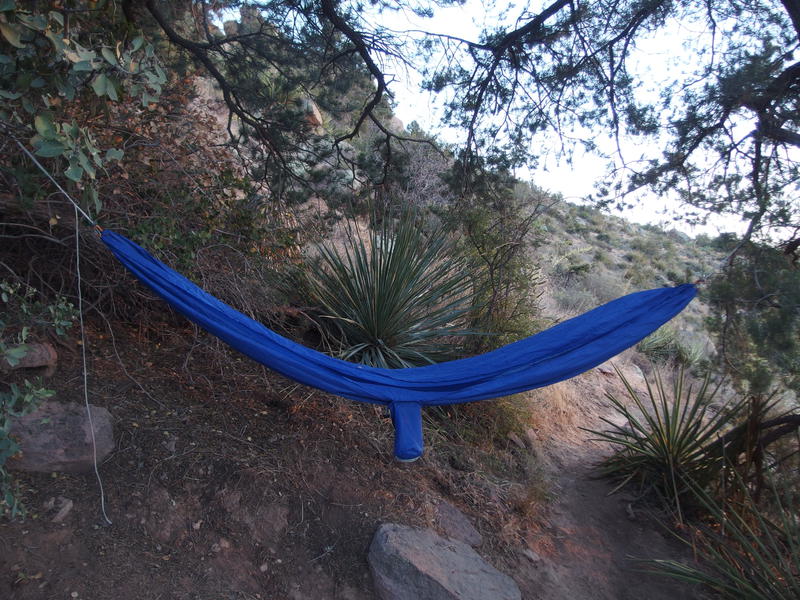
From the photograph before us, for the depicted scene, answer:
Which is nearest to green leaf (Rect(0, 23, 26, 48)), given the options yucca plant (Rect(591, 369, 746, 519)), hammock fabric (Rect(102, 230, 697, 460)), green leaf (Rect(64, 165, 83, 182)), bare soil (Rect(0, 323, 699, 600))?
green leaf (Rect(64, 165, 83, 182))

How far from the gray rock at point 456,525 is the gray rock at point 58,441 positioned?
150 cm

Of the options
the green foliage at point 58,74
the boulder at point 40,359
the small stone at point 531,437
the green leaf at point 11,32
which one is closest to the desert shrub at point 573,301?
the small stone at point 531,437

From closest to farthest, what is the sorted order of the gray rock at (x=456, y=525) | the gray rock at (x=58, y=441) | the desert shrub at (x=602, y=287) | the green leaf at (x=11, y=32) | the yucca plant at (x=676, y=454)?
the green leaf at (x=11, y=32) → the gray rock at (x=58, y=441) → the gray rock at (x=456, y=525) → the yucca plant at (x=676, y=454) → the desert shrub at (x=602, y=287)

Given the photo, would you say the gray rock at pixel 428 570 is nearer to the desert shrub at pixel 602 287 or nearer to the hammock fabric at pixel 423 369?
the hammock fabric at pixel 423 369

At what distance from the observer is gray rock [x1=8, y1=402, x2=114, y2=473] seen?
212cm

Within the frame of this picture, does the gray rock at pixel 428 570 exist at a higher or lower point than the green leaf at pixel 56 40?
lower

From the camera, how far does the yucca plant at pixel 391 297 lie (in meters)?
3.47

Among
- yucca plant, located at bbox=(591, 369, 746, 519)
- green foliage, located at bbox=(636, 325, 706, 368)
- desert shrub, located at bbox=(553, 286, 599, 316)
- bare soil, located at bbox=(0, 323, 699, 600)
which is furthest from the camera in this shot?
green foliage, located at bbox=(636, 325, 706, 368)

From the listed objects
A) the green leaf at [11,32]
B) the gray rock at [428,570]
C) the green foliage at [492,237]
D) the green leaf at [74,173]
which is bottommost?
the gray rock at [428,570]

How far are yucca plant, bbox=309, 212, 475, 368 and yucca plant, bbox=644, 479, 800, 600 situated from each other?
5.48 feet

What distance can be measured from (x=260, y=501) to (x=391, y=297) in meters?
1.50

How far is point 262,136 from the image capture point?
3.81 m

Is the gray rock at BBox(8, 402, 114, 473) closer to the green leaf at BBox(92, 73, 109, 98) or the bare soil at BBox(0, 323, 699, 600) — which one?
the bare soil at BBox(0, 323, 699, 600)

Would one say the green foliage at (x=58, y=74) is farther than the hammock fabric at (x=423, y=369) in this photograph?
No
